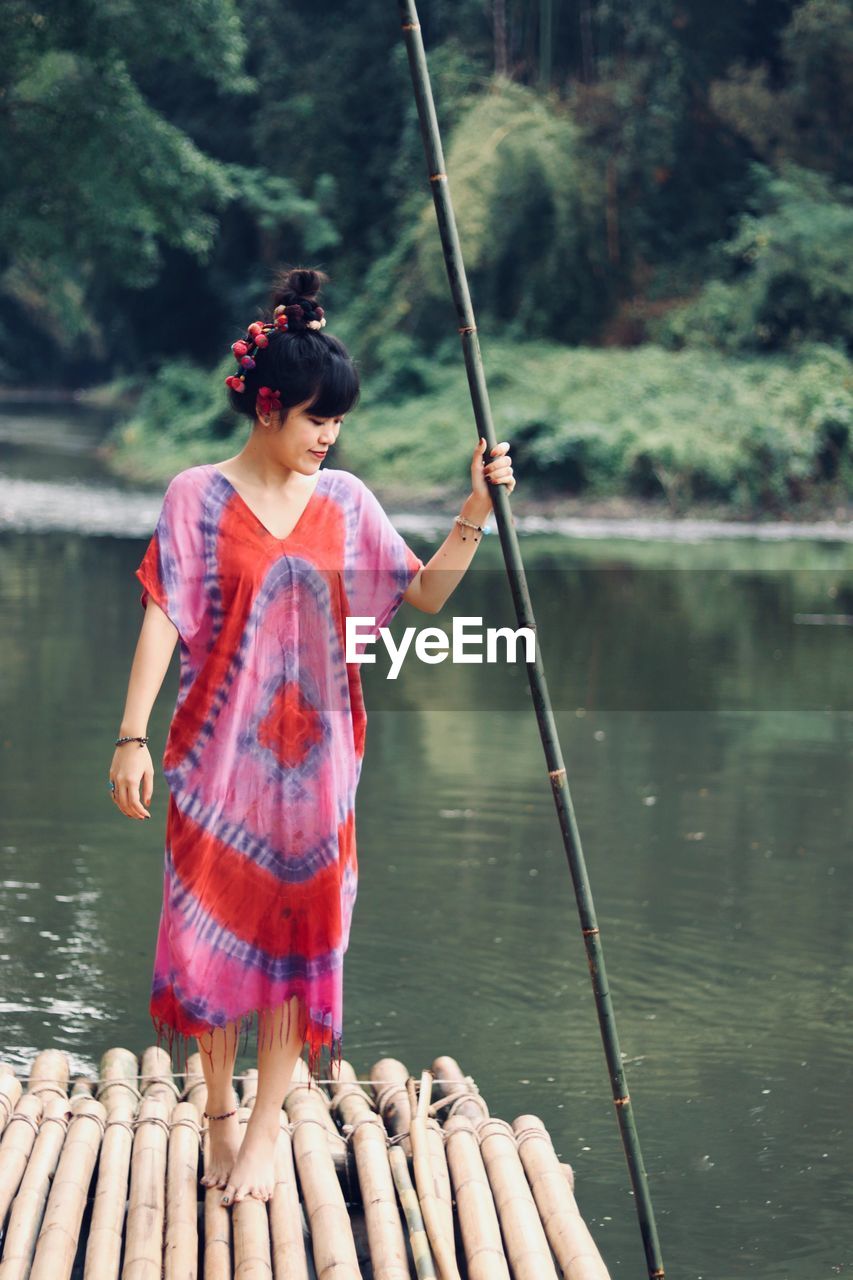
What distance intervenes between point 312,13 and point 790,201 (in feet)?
36.0

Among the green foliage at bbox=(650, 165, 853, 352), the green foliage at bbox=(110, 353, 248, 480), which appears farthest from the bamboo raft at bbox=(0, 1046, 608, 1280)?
the green foliage at bbox=(110, 353, 248, 480)

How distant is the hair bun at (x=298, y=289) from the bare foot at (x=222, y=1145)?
1.38 meters

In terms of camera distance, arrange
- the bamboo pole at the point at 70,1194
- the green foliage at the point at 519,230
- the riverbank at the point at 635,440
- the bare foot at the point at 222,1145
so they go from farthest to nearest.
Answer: the green foliage at the point at 519,230, the riverbank at the point at 635,440, the bare foot at the point at 222,1145, the bamboo pole at the point at 70,1194

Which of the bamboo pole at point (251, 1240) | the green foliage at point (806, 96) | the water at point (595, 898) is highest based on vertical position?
the green foliage at point (806, 96)

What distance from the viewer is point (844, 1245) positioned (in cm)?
353

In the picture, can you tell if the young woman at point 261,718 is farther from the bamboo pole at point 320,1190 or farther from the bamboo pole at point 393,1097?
the bamboo pole at point 393,1097

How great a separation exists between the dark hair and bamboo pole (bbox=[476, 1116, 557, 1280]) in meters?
1.34

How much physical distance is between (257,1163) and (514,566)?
→ 3.62 feet

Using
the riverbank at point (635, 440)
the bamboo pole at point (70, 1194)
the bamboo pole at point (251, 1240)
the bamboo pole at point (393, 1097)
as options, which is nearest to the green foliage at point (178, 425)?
the riverbank at point (635, 440)

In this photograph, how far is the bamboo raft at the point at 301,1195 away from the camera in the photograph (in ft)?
9.24

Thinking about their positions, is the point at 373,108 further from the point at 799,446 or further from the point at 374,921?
the point at 374,921

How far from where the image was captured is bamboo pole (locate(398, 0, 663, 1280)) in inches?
111

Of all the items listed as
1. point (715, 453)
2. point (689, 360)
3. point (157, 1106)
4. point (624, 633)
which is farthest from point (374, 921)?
point (689, 360)

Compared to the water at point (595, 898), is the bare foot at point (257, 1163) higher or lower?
lower
